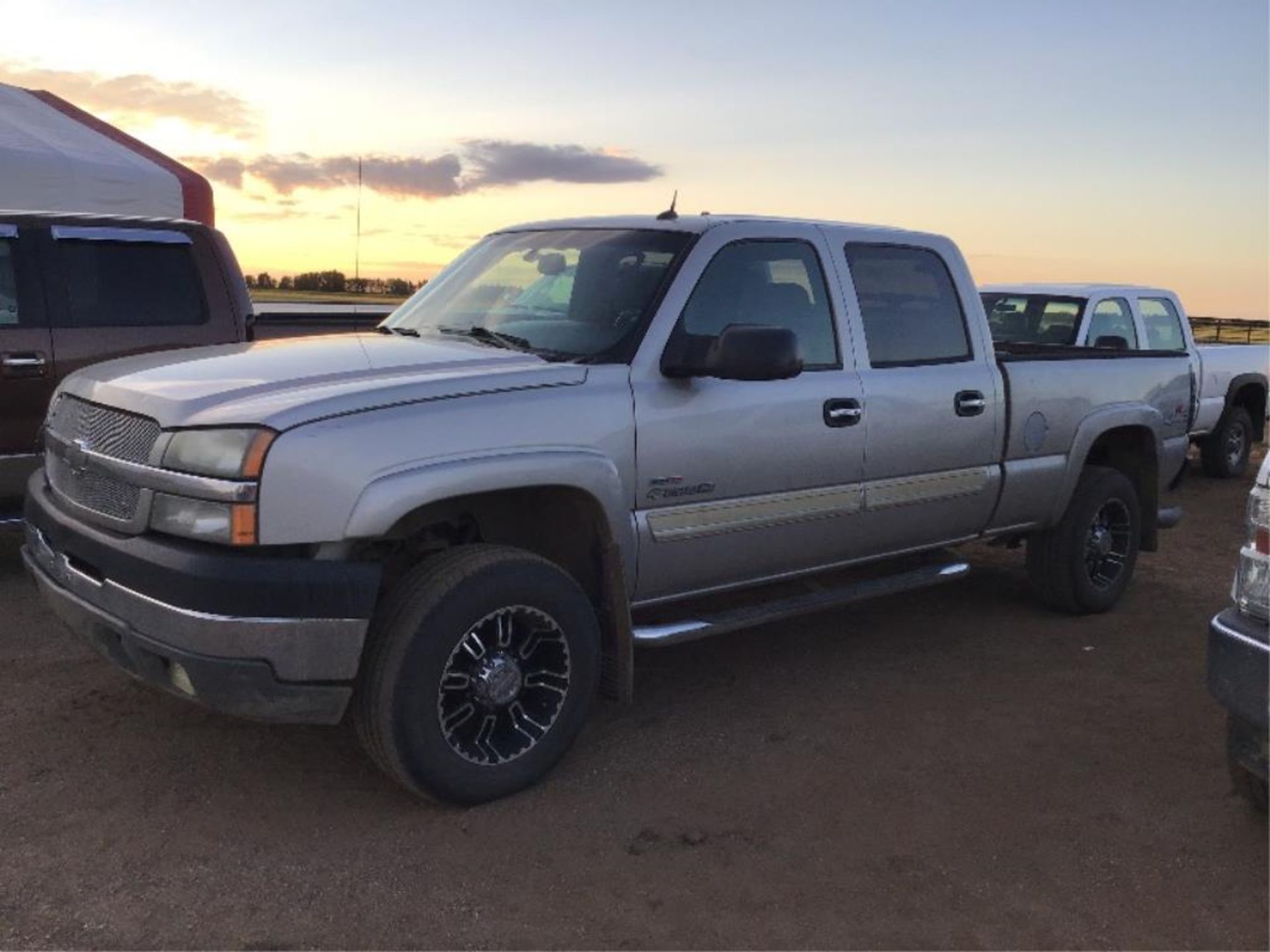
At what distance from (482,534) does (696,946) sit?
1624 mm

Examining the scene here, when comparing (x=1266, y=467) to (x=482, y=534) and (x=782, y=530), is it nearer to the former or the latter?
(x=782, y=530)

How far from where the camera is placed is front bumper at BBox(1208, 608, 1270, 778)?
3264 mm

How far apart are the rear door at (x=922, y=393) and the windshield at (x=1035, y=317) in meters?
4.92

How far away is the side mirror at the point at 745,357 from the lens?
4.04 metres

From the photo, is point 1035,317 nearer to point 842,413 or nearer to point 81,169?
point 842,413

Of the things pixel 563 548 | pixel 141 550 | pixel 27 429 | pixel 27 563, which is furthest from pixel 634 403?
pixel 27 429

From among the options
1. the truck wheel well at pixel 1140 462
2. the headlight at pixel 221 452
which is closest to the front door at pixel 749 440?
the headlight at pixel 221 452

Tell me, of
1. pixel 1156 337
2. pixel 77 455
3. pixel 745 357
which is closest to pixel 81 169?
pixel 77 455

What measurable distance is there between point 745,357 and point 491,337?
3.41 ft

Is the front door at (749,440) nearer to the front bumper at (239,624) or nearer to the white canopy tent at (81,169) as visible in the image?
the front bumper at (239,624)

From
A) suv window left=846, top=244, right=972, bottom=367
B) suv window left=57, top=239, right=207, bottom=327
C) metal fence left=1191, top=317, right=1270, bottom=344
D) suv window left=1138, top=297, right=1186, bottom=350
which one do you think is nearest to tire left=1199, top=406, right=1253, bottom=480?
suv window left=1138, top=297, right=1186, bottom=350

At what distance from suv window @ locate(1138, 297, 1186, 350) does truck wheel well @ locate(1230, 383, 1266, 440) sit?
166 cm

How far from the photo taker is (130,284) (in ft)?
22.6

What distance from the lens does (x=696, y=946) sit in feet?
10.1
